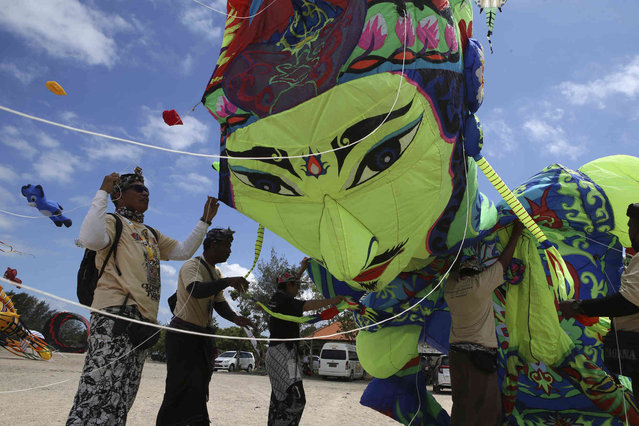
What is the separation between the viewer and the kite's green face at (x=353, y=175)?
197cm

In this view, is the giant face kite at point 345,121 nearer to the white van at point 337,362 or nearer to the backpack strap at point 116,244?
the backpack strap at point 116,244

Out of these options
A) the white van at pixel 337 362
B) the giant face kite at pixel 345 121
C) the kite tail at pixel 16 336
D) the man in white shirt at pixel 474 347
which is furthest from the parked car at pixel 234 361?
the giant face kite at pixel 345 121

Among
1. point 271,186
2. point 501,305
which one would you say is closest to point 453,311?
point 501,305

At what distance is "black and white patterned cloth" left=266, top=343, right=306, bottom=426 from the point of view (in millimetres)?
3029

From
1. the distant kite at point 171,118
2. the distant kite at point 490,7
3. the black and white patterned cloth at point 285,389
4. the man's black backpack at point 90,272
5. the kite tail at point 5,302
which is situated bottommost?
the black and white patterned cloth at point 285,389

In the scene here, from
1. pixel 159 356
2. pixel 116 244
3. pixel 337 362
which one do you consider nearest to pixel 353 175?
pixel 116 244

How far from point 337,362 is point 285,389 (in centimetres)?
1583

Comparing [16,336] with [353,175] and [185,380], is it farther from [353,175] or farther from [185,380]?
[353,175]

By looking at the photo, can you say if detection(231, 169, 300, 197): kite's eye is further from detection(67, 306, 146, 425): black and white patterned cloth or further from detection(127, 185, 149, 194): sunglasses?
detection(67, 306, 146, 425): black and white patterned cloth

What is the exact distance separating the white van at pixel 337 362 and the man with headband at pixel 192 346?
1575 cm

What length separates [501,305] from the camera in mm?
3135

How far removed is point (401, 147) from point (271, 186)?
25.4 inches

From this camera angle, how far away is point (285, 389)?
3062 millimetres

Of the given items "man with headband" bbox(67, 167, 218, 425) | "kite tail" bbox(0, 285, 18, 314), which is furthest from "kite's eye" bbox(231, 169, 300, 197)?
"kite tail" bbox(0, 285, 18, 314)
